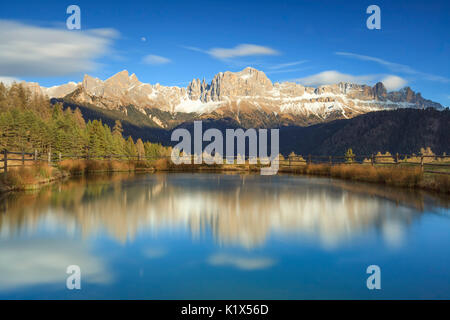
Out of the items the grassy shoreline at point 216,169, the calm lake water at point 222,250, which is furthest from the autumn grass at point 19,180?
the calm lake water at point 222,250

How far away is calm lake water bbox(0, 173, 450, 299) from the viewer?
4.81m

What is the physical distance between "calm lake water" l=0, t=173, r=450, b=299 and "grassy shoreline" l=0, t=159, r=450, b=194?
542cm

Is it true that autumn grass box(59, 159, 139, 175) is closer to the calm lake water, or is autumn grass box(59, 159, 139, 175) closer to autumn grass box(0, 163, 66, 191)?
autumn grass box(0, 163, 66, 191)

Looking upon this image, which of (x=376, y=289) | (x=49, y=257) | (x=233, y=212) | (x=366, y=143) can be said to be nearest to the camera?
(x=376, y=289)

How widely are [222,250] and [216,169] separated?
112 ft

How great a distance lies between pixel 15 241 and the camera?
7145 mm

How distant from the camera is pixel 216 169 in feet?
134

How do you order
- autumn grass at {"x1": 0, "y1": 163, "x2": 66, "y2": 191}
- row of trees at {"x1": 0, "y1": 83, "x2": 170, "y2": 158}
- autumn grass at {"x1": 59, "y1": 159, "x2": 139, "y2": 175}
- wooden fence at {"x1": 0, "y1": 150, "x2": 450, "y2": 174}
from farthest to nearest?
1. row of trees at {"x1": 0, "y1": 83, "x2": 170, "y2": 158}
2. autumn grass at {"x1": 59, "y1": 159, "x2": 139, "y2": 175}
3. wooden fence at {"x1": 0, "y1": 150, "x2": 450, "y2": 174}
4. autumn grass at {"x1": 0, "y1": 163, "x2": 66, "y2": 191}

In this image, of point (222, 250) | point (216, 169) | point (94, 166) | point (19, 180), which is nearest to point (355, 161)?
point (216, 169)

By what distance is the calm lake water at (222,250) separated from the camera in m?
4.81

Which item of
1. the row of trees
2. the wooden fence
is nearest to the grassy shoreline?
the wooden fence

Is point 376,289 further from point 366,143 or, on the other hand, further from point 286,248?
point 366,143
